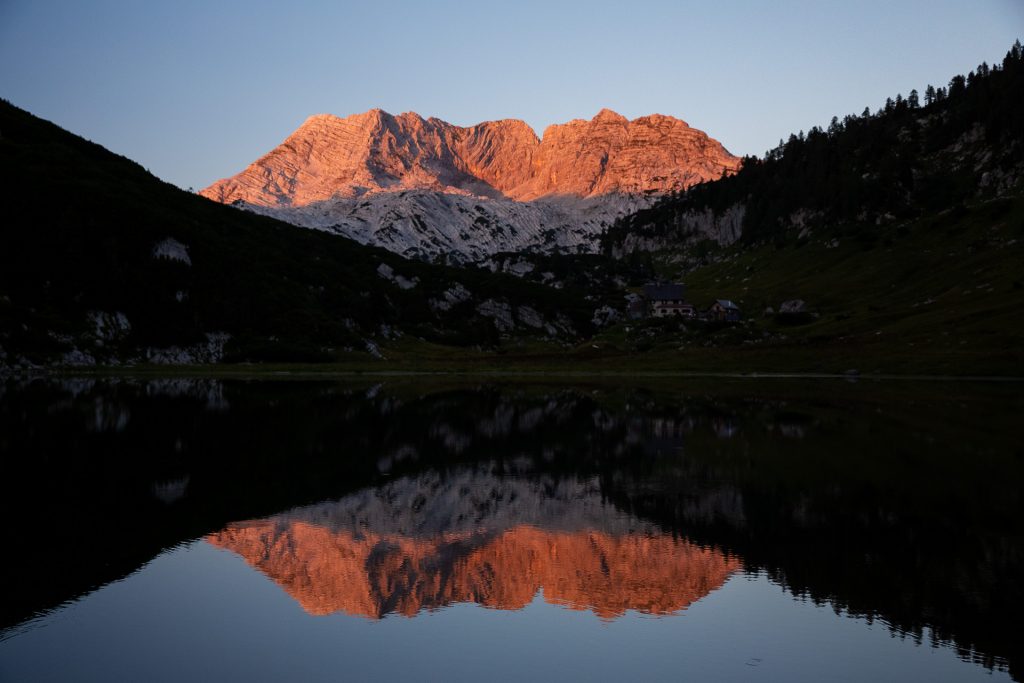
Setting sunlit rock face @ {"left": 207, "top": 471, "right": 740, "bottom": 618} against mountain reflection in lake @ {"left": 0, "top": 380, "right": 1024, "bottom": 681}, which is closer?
mountain reflection in lake @ {"left": 0, "top": 380, "right": 1024, "bottom": 681}

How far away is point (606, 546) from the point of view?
30344 mm

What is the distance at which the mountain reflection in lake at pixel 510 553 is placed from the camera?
65.8ft

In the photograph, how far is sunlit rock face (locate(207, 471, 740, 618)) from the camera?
24.9m

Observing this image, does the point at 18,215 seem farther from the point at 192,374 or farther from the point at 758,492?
the point at 758,492

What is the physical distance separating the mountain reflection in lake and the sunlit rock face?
0.14 meters

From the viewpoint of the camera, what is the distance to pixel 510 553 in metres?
29.6

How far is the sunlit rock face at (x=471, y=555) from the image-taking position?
2486 cm

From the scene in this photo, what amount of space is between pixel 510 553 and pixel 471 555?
140 cm

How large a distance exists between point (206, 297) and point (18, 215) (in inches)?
1687

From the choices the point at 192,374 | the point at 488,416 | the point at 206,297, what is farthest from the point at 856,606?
the point at 206,297

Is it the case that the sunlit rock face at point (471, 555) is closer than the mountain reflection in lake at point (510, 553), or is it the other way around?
the mountain reflection in lake at point (510, 553)

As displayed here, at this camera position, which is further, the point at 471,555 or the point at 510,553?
the point at 510,553

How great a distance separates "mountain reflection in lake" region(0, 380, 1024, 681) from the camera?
2005cm

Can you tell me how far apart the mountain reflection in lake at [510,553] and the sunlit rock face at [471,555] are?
0.14 meters
